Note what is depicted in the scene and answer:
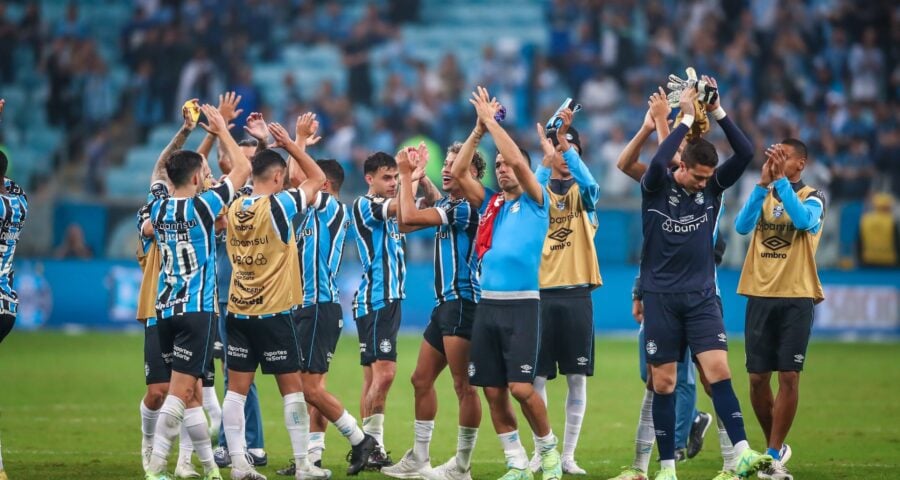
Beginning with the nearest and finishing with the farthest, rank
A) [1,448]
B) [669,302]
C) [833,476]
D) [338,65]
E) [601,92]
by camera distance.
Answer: [669,302] < [833,476] < [1,448] < [601,92] < [338,65]

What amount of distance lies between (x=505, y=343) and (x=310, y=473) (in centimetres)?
204

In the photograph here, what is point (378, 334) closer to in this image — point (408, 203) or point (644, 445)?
point (408, 203)

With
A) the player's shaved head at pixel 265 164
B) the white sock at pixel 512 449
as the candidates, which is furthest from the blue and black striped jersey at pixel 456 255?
the player's shaved head at pixel 265 164

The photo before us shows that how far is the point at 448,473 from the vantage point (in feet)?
33.8

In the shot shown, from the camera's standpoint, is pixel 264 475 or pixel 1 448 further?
pixel 1 448

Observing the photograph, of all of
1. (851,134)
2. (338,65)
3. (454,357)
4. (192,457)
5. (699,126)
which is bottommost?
(192,457)

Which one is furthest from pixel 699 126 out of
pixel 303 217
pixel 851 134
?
pixel 851 134

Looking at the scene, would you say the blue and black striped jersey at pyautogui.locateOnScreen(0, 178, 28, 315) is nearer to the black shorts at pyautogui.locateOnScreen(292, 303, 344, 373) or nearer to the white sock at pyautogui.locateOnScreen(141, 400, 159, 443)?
the white sock at pyautogui.locateOnScreen(141, 400, 159, 443)

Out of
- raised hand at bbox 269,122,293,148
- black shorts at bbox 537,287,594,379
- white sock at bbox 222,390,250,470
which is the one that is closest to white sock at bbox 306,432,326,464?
white sock at bbox 222,390,250,470

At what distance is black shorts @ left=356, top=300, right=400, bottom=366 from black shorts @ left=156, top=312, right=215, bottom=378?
2.00m

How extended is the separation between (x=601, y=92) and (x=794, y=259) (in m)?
19.9

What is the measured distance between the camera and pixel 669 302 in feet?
32.4

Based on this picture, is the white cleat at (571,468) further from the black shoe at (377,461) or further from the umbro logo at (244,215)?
the umbro logo at (244,215)

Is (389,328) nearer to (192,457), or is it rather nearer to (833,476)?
(192,457)
